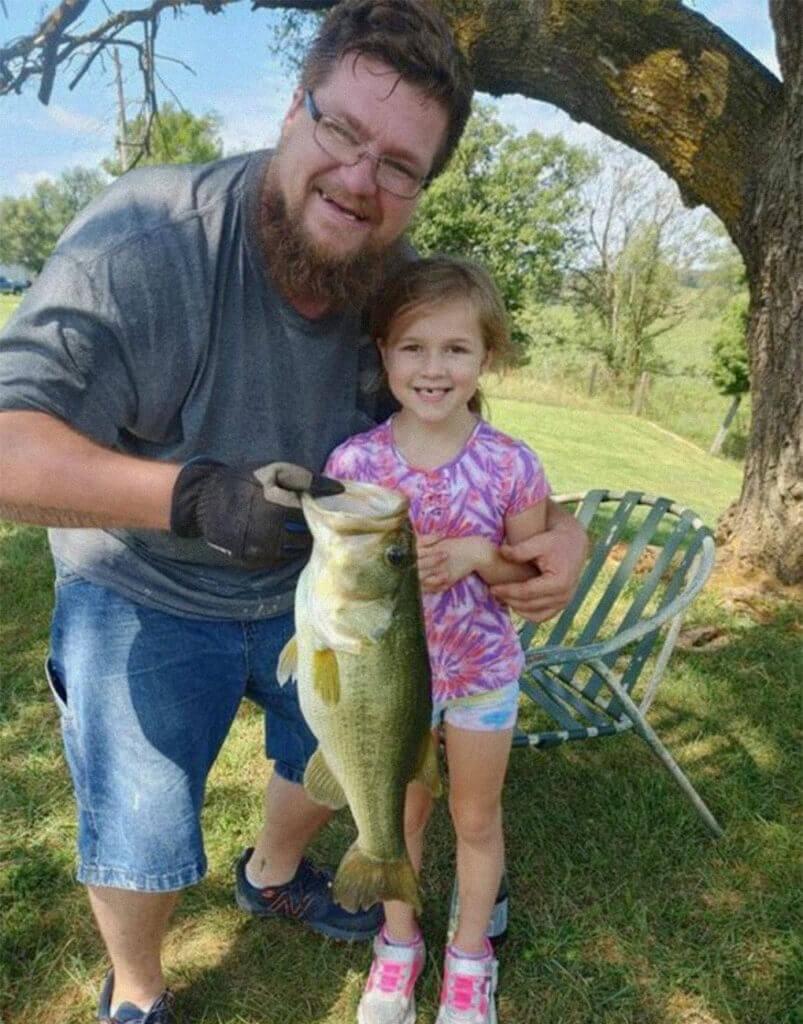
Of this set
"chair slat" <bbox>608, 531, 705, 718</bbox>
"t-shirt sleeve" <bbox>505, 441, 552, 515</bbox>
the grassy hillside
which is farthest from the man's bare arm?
the grassy hillside

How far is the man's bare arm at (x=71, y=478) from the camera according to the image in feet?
5.65

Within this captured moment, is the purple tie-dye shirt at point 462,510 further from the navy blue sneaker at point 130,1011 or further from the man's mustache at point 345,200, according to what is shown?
the navy blue sneaker at point 130,1011

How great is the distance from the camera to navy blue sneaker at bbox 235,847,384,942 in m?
2.91

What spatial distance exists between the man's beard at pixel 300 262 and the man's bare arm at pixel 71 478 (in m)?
0.64

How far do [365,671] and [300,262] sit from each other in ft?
3.33

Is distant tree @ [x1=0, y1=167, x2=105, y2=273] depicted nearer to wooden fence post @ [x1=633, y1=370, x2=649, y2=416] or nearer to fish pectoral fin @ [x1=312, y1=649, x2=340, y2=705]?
wooden fence post @ [x1=633, y1=370, x2=649, y2=416]

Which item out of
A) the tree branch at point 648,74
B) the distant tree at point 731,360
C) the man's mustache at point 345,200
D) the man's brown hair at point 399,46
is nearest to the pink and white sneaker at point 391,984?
the man's mustache at point 345,200

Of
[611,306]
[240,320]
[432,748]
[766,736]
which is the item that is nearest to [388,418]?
[240,320]

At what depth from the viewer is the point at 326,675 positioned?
173 cm

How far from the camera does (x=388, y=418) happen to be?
2543 mm

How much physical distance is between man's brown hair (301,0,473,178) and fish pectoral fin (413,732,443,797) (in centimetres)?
156

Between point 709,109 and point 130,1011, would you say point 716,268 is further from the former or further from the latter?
point 130,1011

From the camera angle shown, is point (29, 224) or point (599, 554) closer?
point (599, 554)

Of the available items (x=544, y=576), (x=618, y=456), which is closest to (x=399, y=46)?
(x=544, y=576)
